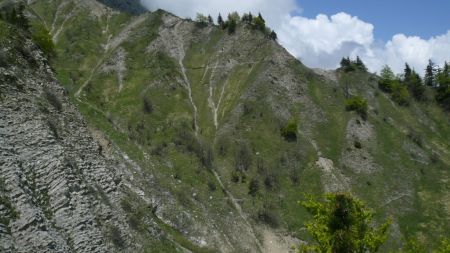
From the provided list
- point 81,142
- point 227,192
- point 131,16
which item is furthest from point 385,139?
point 131,16

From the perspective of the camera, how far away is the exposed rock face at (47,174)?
100 ft

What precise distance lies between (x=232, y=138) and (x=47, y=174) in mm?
53302

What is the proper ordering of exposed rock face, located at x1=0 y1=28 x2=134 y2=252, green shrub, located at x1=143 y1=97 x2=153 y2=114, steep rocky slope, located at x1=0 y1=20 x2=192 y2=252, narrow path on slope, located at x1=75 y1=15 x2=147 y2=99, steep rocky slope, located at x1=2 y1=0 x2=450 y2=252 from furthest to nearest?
narrow path on slope, located at x1=75 y1=15 x2=147 y2=99
green shrub, located at x1=143 y1=97 x2=153 y2=114
steep rocky slope, located at x1=2 y1=0 x2=450 y2=252
steep rocky slope, located at x1=0 y1=20 x2=192 y2=252
exposed rock face, located at x1=0 y1=28 x2=134 y2=252

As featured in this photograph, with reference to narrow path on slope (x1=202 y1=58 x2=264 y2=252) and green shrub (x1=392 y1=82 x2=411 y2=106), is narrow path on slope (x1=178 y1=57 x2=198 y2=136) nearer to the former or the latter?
narrow path on slope (x1=202 y1=58 x2=264 y2=252)

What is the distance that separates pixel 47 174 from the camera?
34875mm

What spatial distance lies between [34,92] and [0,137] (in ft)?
29.0

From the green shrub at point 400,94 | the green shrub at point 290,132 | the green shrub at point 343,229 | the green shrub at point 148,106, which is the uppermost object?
the green shrub at point 400,94

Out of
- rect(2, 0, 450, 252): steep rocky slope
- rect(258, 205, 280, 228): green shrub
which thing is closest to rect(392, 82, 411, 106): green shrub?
rect(2, 0, 450, 252): steep rocky slope

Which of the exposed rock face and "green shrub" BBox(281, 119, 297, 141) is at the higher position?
"green shrub" BBox(281, 119, 297, 141)

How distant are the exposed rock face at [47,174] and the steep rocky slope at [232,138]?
1.02 metres

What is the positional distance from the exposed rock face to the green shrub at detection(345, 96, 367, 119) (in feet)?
217

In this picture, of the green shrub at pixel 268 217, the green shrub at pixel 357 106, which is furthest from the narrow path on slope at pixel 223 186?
the green shrub at pixel 357 106

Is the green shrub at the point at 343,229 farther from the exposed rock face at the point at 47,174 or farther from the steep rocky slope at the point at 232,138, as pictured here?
the steep rocky slope at the point at 232,138

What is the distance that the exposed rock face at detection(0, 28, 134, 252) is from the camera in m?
30.6
